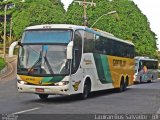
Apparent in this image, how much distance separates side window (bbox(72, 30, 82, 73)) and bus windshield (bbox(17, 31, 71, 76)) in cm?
57

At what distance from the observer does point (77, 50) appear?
19.0 metres

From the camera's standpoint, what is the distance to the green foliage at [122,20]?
75.1 meters

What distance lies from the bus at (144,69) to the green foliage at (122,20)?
25.4 metres

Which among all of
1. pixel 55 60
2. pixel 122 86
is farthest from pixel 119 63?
pixel 55 60

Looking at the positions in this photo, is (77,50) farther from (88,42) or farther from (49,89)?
(49,89)

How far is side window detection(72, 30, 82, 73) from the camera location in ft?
61.0

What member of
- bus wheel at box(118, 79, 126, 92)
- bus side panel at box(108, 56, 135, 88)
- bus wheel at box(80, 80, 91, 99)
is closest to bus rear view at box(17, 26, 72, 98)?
bus wheel at box(80, 80, 91, 99)

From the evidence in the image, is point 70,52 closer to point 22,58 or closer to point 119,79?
point 22,58

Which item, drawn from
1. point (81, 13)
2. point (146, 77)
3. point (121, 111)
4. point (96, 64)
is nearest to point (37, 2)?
point (81, 13)

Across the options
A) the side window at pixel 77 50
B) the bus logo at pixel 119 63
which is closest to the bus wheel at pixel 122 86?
the bus logo at pixel 119 63

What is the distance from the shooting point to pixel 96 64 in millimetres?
22062

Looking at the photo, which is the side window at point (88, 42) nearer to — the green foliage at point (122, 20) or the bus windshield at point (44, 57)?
the bus windshield at point (44, 57)

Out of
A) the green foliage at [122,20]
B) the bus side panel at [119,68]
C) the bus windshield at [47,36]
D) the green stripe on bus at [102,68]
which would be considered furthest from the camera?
the green foliage at [122,20]

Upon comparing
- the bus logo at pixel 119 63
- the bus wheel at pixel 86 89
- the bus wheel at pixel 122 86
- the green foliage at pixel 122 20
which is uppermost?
the green foliage at pixel 122 20
